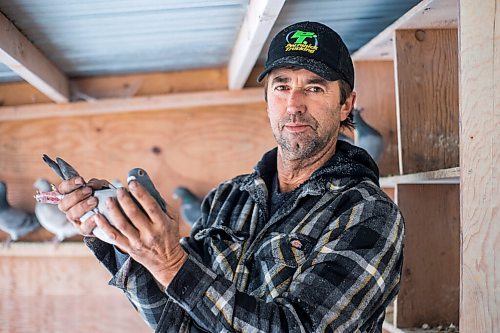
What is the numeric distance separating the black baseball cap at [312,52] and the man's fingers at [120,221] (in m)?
0.54

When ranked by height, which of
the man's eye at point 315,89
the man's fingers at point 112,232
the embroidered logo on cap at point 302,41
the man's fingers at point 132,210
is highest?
the embroidered logo on cap at point 302,41

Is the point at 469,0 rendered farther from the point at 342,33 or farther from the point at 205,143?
the point at 205,143

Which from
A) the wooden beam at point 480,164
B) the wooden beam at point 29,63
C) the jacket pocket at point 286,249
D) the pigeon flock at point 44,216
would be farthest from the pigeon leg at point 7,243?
the wooden beam at point 480,164

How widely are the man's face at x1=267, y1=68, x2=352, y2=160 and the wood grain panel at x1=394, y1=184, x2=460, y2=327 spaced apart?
48 cm

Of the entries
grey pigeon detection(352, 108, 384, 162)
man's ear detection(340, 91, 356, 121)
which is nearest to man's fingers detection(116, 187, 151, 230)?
man's ear detection(340, 91, 356, 121)

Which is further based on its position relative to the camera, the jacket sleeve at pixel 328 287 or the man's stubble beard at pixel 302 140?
the man's stubble beard at pixel 302 140

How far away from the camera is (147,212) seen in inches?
41.3

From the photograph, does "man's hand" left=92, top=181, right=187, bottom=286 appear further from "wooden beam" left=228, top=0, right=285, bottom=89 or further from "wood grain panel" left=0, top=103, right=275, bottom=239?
"wood grain panel" left=0, top=103, right=275, bottom=239

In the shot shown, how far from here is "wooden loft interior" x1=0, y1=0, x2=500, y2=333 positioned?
121 cm

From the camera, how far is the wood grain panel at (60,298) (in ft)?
8.93

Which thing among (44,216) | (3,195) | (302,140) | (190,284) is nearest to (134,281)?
(190,284)

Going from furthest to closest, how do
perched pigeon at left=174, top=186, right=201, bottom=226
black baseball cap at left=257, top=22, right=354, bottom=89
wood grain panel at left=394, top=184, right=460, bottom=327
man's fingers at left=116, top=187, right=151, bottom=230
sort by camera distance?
perched pigeon at left=174, top=186, right=201, bottom=226
wood grain panel at left=394, top=184, right=460, bottom=327
black baseball cap at left=257, top=22, right=354, bottom=89
man's fingers at left=116, top=187, right=151, bottom=230

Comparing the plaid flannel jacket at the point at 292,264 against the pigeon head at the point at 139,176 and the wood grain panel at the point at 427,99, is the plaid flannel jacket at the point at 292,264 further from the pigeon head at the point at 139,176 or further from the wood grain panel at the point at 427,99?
the wood grain panel at the point at 427,99

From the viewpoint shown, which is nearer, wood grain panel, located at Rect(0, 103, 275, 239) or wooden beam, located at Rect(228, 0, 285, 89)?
wooden beam, located at Rect(228, 0, 285, 89)
